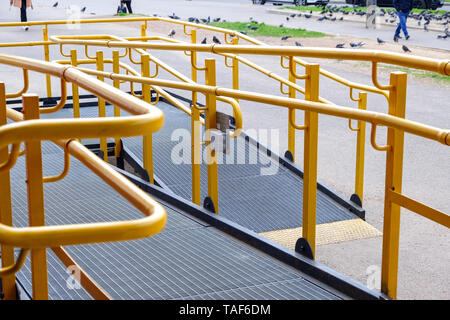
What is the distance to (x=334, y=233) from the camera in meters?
5.57

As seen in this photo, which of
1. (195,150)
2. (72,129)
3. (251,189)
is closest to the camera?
(72,129)

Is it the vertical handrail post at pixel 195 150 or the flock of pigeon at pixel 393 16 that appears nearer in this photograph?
the vertical handrail post at pixel 195 150

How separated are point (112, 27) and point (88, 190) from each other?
714 inches

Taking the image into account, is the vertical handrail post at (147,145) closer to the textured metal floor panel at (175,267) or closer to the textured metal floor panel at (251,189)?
the textured metal floor panel at (251,189)

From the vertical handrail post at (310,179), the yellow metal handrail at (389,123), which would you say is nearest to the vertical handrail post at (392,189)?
the yellow metal handrail at (389,123)

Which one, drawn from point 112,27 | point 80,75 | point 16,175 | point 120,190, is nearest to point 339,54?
point 80,75

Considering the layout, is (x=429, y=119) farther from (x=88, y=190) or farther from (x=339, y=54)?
(x=339, y=54)

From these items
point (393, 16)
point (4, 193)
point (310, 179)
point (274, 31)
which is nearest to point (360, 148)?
point (310, 179)

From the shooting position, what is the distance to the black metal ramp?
3.36m

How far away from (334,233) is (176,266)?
2.17 m

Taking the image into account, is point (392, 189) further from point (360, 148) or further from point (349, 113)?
point (360, 148)

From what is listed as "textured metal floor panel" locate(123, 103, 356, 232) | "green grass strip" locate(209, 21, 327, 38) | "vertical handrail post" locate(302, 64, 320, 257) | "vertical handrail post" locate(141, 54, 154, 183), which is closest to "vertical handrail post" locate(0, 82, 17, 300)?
"vertical handrail post" locate(302, 64, 320, 257)

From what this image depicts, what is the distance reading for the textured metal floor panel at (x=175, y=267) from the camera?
3.36 metres

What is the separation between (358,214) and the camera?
5.89 meters
